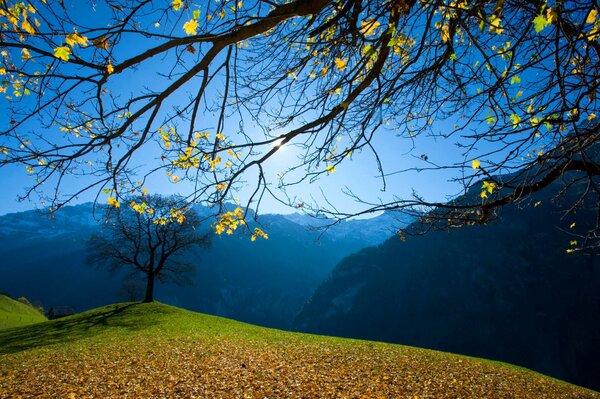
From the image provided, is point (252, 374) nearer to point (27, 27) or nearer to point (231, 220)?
point (231, 220)

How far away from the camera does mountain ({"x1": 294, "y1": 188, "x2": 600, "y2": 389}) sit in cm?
9225

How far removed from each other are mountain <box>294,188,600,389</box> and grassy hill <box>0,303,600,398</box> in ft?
278

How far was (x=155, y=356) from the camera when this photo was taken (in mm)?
10000

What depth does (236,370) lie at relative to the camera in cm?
838

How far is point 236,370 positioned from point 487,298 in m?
124

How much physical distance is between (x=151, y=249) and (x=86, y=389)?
2100 centimetres

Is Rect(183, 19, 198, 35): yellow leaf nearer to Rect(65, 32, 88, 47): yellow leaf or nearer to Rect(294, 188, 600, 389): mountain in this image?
Rect(65, 32, 88, 47): yellow leaf

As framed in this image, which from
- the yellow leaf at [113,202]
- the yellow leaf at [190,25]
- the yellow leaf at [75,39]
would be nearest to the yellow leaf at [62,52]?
the yellow leaf at [75,39]

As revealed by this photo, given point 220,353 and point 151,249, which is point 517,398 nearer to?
point 220,353

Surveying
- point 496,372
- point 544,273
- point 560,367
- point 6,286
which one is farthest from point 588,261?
point 6,286

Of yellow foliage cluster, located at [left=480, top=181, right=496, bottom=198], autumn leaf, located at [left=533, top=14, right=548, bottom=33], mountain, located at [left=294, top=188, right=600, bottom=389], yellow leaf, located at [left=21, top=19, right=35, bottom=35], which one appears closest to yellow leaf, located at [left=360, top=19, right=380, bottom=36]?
autumn leaf, located at [left=533, top=14, right=548, bottom=33]

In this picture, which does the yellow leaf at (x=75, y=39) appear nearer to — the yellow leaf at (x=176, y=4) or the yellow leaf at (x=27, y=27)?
the yellow leaf at (x=27, y=27)

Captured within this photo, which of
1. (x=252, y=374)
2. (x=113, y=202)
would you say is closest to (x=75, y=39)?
(x=113, y=202)

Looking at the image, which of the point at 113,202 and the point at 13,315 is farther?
the point at 13,315
